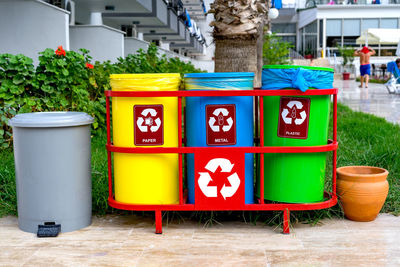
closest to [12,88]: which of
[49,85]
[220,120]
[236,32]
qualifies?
[49,85]

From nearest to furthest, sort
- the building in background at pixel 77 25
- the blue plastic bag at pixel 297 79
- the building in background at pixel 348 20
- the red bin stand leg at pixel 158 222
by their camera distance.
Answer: the blue plastic bag at pixel 297 79, the red bin stand leg at pixel 158 222, the building in background at pixel 77 25, the building in background at pixel 348 20

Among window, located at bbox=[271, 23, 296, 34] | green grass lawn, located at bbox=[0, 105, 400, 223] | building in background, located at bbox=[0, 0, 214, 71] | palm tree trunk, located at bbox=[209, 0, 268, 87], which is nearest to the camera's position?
green grass lawn, located at bbox=[0, 105, 400, 223]

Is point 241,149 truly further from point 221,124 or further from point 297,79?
point 297,79

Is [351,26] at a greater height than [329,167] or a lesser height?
greater

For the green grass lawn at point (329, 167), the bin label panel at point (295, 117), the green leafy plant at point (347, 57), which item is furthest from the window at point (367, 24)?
the bin label panel at point (295, 117)

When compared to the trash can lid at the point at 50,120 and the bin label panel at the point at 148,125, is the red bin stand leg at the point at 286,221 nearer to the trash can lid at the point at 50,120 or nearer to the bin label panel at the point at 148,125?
the bin label panel at the point at 148,125

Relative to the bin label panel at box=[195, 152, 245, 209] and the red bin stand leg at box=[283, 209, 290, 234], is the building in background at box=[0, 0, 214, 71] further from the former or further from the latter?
the red bin stand leg at box=[283, 209, 290, 234]

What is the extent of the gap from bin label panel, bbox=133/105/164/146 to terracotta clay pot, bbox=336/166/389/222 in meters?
1.62

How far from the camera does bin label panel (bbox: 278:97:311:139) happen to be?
385 centimetres

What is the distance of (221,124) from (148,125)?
56 cm

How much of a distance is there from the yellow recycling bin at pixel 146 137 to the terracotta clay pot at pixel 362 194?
1428mm

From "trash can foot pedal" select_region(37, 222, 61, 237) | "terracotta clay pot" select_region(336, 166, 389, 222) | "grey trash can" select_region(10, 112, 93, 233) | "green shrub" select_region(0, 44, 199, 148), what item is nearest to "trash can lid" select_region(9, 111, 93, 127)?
"grey trash can" select_region(10, 112, 93, 233)

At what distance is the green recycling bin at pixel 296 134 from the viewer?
3852 mm

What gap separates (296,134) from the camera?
3867mm
